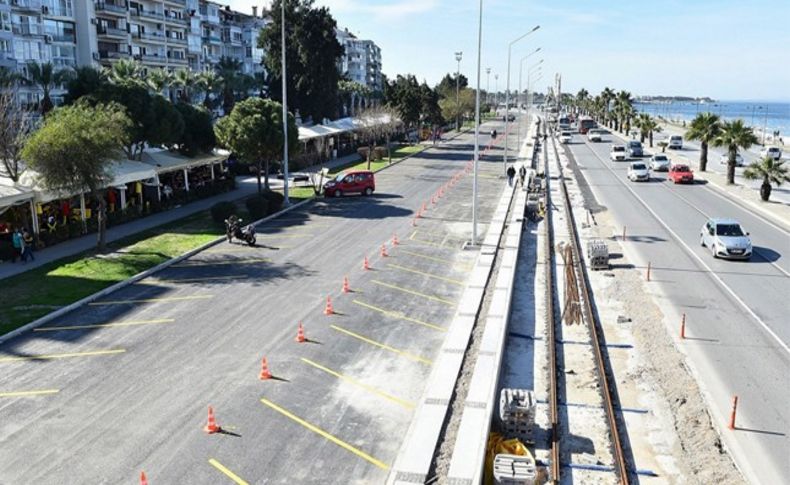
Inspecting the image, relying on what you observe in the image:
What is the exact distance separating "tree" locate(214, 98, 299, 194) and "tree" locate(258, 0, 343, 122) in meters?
30.0

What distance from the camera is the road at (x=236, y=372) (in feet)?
40.7

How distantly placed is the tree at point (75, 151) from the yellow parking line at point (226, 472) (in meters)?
17.3

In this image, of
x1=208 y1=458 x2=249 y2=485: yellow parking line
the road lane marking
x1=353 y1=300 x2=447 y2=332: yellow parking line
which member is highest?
x1=353 y1=300 x2=447 y2=332: yellow parking line

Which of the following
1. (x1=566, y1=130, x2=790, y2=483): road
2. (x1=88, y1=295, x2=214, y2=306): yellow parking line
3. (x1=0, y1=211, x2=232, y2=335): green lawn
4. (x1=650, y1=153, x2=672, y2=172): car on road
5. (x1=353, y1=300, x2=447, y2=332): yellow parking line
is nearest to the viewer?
(x1=566, y1=130, x2=790, y2=483): road

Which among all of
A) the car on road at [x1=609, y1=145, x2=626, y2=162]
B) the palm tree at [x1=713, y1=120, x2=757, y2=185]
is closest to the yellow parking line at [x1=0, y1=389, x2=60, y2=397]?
the palm tree at [x1=713, y1=120, x2=757, y2=185]

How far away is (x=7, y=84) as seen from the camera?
39.6 meters

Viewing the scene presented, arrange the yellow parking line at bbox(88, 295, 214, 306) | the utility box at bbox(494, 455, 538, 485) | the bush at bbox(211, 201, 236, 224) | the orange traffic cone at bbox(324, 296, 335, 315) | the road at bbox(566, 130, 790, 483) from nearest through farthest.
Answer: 1. the utility box at bbox(494, 455, 538, 485)
2. the road at bbox(566, 130, 790, 483)
3. the orange traffic cone at bbox(324, 296, 335, 315)
4. the yellow parking line at bbox(88, 295, 214, 306)
5. the bush at bbox(211, 201, 236, 224)

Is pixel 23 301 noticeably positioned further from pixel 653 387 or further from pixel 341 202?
pixel 341 202

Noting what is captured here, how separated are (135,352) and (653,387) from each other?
42.3 ft

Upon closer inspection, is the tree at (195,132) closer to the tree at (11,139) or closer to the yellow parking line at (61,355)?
the tree at (11,139)

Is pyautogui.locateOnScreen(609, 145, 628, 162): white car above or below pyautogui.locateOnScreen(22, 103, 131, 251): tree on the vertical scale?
below

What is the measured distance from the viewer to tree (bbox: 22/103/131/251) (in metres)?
25.1

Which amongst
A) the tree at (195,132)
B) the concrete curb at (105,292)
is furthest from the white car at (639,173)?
the concrete curb at (105,292)

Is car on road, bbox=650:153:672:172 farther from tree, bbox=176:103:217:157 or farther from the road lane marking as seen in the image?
the road lane marking
